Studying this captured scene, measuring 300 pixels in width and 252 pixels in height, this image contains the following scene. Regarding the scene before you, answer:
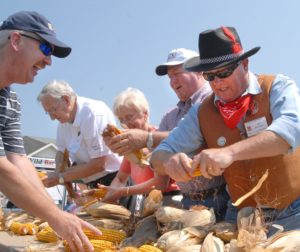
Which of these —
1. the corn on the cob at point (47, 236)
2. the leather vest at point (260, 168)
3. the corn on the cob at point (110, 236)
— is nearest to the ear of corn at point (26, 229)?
the corn on the cob at point (47, 236)

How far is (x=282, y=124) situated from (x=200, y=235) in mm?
628

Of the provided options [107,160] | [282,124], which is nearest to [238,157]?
[282,124]

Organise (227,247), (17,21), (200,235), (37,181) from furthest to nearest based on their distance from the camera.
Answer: (37,181)
(17,21)
(200,235)
(227,247)

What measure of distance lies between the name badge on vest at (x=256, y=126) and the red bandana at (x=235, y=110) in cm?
6

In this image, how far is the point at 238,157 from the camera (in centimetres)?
200

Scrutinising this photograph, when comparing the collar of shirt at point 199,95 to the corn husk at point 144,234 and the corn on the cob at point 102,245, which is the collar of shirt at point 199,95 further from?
the corn on the cob at point 102,245

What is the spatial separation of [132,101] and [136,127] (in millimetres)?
210

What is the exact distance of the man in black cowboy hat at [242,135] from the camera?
2023 mm

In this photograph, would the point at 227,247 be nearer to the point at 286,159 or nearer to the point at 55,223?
the point at 286,159

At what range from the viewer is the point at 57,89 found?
14.0 feet

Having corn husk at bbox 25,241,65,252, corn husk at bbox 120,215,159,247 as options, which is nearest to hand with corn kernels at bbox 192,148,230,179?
corn husk at bbox 120,215,159,247

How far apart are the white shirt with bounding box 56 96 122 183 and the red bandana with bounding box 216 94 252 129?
1948mm

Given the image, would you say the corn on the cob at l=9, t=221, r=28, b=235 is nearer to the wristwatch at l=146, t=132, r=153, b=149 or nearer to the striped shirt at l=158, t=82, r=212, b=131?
the wristwatch at l=146, t=132, r=153, b=149

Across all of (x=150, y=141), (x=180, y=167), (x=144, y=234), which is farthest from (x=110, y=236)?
(x=150, y=141)
